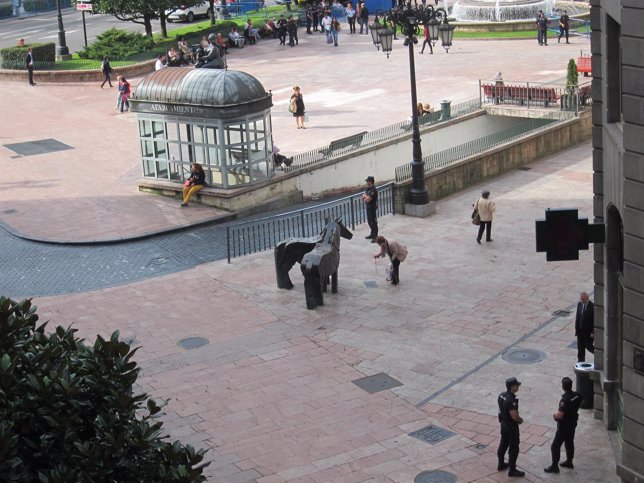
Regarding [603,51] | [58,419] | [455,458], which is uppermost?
[603,51]

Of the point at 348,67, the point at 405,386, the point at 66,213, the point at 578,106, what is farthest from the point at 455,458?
the point at 348,67

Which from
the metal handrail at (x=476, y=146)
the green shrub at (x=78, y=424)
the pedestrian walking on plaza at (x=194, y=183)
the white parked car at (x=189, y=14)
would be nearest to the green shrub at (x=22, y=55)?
the white parked car at (x=189, y=14)

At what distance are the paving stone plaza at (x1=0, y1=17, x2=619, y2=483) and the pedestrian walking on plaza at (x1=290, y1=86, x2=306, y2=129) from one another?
139cm

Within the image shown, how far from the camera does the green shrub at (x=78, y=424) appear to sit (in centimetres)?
1245

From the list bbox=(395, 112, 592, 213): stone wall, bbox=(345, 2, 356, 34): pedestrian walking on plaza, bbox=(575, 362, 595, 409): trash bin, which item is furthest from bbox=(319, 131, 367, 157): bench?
bbox=(345, 2, 356, 34): pedestrian walking on plaza

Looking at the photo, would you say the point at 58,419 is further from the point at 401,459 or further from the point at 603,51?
the point at 603,51

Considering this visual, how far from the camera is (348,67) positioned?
52344 mm

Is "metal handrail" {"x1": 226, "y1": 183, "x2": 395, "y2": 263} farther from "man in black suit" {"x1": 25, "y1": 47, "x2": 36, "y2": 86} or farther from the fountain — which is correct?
the fountain

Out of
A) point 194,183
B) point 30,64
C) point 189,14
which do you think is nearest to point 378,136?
point 194,183

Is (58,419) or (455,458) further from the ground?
(58,419)

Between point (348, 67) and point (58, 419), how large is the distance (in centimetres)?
4105

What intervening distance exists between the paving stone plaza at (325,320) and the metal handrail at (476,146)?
4.04ft

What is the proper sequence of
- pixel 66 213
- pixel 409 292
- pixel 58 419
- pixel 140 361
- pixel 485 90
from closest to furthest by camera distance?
pixel 58 419 → pixel 140 361 → pixel 409 292 → pixel 66 213 → pixel 485 90

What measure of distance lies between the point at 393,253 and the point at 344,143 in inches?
460
